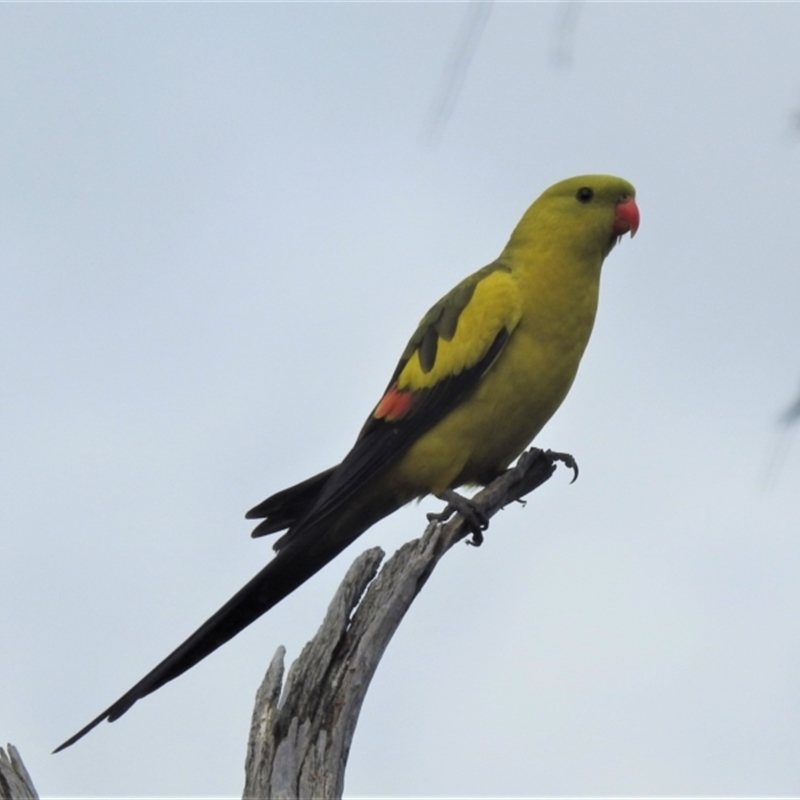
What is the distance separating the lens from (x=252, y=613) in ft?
14.6

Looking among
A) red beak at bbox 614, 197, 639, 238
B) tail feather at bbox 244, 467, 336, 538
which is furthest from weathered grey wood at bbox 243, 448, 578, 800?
red beak at bbox 614, 197, 639, 238

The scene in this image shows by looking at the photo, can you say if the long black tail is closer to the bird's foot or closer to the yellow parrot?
the yellow parrot

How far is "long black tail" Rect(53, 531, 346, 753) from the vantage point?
4020 mm

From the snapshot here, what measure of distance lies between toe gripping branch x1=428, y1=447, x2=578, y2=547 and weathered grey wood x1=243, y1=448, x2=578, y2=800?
19.4 inches

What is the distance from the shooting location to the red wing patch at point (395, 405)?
4.77 meters

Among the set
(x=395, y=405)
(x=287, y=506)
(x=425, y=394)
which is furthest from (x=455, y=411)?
(x=287, y=506)

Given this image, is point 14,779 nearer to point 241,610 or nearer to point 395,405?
point 241,610

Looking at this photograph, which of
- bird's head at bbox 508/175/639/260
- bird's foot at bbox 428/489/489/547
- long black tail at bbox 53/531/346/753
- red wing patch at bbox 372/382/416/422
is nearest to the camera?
long black tail at bbox 53/531/346/753

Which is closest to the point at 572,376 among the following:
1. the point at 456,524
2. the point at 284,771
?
the point at 456,524

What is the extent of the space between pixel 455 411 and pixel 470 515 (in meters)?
0.50

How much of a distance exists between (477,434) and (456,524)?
557 mm

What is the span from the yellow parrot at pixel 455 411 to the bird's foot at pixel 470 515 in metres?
0.04

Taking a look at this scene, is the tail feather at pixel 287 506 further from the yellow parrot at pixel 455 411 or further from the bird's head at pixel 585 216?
the bird's head at pixel 585 216

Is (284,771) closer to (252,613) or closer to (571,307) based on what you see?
(252,613)
